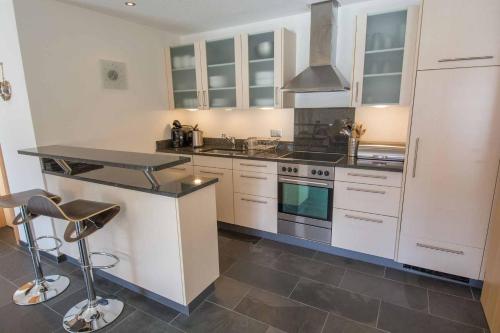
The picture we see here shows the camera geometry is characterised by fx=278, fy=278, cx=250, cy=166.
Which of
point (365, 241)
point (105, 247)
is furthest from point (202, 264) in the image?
point (365, 241)

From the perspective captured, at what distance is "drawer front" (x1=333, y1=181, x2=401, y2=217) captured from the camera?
2326mm

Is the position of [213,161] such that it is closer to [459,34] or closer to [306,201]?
[306,201]

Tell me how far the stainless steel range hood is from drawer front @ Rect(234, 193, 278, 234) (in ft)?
3.94

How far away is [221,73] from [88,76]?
140 centimetres

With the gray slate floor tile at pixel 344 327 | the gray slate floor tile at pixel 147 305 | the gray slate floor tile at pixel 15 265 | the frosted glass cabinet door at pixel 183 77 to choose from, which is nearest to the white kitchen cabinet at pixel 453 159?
the gray slate floor tile at pixel 344 327

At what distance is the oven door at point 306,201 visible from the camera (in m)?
2.62

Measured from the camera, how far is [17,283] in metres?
2.32

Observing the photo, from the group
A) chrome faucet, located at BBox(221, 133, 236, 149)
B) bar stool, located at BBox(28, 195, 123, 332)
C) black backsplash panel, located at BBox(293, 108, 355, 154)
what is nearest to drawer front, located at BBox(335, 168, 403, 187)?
black backsplash panel, located at BBox(293, 108, 355, 154)

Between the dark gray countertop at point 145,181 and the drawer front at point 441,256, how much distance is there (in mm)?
1699

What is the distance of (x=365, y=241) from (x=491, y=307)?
908 mm

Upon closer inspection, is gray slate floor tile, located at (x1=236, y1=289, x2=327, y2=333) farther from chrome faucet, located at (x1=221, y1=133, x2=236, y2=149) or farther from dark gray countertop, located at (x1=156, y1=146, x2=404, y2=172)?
chrome faucet, located at (x1=221, y1=133, x2=236, y2=149)

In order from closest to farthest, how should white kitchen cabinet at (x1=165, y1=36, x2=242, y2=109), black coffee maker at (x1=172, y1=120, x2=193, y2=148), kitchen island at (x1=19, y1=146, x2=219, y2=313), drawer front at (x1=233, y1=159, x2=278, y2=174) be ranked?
kitchen island at (x1=19, y1=146, x2=219, y2=313) → drawer front at (x1=233, y1=159, x2=278, y2=174) → white kitchen cabinet at (x1=165, y1=36, x2=242, y2=109) → black coffee maker at (x1=172, y1=120, x2=193, y2=148)

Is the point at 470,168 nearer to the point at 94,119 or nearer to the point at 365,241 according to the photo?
A: the point at 365,241

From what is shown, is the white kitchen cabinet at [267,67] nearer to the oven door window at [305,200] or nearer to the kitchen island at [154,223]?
the oven door window at [305,200]
